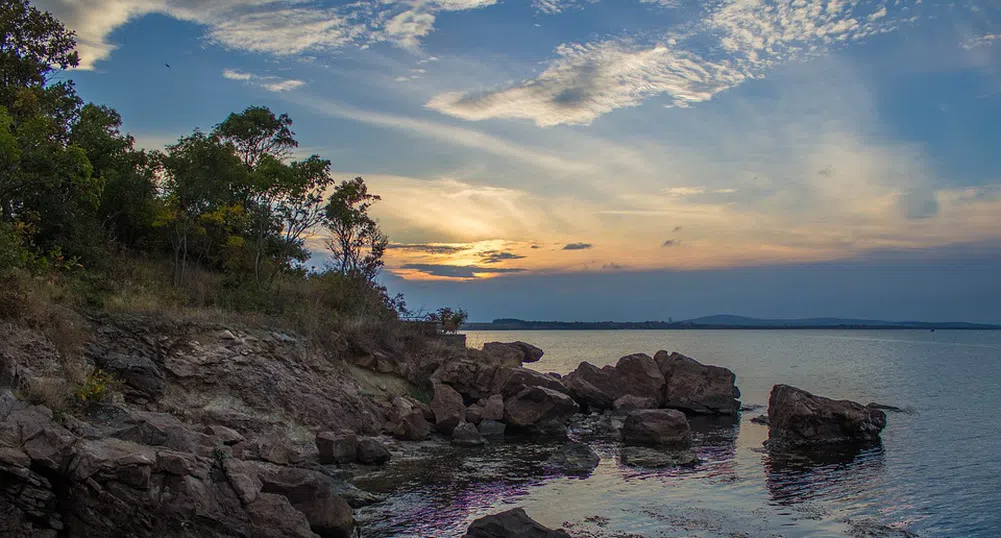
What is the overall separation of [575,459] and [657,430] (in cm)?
606

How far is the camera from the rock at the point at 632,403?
38.1m

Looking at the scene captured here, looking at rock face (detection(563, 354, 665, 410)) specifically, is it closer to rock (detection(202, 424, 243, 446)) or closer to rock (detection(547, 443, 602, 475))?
rock (detection(547, 443, 602, 475))

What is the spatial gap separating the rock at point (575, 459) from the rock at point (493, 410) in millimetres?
4963

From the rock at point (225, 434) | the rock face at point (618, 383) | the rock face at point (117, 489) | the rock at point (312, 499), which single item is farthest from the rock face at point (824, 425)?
the rock face at point (117, 489)

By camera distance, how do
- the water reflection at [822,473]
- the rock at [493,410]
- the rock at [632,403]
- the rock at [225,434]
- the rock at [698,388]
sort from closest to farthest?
1. the rock at [225,434]
2. the water reflection at [822,473]
3. the rock at [493,410]
4. the rock at [632,403]
5. the rock at [698,388]

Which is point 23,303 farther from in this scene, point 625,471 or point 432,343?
point 432,343

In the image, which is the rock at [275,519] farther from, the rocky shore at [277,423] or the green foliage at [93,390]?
the green foliage at [93,390]

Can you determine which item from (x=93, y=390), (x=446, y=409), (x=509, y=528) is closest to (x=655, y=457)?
(x=446, y=409)

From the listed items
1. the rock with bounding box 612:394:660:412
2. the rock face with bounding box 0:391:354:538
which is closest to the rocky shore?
the rock face with bounding box 0:391:354:538

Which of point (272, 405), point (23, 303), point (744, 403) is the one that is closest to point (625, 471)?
point (272, 405)

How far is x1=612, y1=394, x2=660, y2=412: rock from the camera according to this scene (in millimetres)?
38125

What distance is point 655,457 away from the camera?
82.4 ft

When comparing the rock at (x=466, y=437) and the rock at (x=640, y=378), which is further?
the rock at (x=640, y=378)

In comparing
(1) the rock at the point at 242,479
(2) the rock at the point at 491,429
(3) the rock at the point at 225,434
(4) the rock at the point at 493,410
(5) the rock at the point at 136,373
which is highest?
(5) the rock at the point at 136,373
